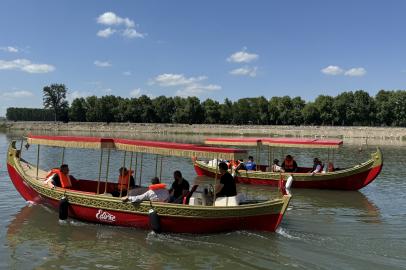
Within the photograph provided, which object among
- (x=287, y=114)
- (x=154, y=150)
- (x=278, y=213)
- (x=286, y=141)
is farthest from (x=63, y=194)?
(x=287, y=114)

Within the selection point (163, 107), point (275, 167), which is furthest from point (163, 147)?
point (163, 107)

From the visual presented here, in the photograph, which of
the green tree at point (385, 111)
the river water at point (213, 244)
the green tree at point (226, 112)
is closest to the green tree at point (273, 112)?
the green tree at point (226, 112)

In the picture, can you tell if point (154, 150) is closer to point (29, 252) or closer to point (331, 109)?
point (29, 252)

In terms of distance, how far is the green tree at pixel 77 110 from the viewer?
119 meters

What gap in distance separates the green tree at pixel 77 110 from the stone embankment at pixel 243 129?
24.7 m

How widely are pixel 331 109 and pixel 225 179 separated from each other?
91756 millimetres

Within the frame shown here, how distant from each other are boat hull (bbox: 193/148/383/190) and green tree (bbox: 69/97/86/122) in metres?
114

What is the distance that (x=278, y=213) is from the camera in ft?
30.2

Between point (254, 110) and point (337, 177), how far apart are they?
8844 centimetres

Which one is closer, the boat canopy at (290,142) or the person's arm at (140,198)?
the person's arm at (140,198)

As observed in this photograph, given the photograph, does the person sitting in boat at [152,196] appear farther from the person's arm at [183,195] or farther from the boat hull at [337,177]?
the boat hull at [337,177]

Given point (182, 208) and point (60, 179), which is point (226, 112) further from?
point (182, 208)

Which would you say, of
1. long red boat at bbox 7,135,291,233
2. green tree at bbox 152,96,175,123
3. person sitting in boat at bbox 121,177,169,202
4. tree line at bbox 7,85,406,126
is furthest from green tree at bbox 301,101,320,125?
person sitting in boat at bbox 121,177,169,202

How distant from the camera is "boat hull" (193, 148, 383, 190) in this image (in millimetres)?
15852
